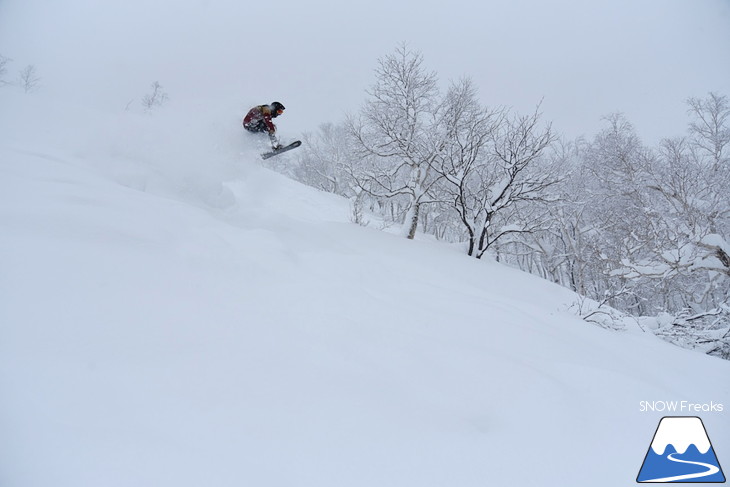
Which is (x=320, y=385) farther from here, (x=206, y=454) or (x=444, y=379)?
(x=444, y=379)

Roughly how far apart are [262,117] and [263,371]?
7.62m

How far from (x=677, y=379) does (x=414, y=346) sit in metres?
2.73

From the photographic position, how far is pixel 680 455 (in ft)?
6.38

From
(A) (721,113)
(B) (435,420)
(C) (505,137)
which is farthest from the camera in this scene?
(A) (721,113)

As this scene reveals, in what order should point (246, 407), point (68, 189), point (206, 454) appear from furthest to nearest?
point (68, 189), point (246, 407), point (206, 454)

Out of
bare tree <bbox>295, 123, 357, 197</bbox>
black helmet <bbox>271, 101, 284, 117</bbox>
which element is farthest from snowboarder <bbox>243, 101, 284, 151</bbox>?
bare tree <bbox>295, 123, 357, 197</bbox>

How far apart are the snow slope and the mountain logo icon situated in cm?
Answer: 7

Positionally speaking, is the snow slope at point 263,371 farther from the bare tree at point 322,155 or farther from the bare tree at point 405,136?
the bare tree at point 322,155

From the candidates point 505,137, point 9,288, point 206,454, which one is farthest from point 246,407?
point 505,137

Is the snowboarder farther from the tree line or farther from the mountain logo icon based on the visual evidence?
the mountain logo icon

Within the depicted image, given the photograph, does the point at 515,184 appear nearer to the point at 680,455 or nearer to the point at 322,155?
the point at 680,455

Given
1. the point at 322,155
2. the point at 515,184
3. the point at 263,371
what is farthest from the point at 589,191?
the point at 322,155

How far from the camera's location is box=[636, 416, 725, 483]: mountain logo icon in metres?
1.70

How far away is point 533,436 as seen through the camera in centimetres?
166
